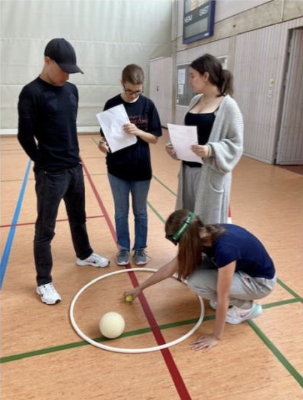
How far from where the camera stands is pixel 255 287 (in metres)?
1.80

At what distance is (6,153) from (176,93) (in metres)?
4.96

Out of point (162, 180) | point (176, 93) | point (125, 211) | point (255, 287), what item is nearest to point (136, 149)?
point (125, 211)

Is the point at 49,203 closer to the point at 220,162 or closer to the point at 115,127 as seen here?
the point at 115,127

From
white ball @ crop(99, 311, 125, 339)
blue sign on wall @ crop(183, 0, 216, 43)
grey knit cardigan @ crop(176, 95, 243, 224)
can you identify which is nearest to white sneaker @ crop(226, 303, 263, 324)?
grey knit cardigan @ crop(176, 95, 243, 224)

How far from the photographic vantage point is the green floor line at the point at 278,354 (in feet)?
5.21

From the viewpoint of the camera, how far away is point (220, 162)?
1871mm

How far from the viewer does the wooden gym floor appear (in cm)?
153

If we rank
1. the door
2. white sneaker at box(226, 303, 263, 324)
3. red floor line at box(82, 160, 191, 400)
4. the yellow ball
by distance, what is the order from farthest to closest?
the door → the yellow ball → white sneaker at box(226, 303, 263, 324) → red floor line at box(82, 160, 191, 400)

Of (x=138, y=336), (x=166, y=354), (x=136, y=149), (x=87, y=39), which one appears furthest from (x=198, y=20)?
(x=166, y=354)

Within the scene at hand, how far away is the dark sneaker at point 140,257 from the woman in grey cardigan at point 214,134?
0.74 m

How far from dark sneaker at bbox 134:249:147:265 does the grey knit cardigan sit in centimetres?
77

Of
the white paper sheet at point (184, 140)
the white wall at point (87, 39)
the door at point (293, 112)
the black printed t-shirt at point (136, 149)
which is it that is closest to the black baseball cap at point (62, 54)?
the black printed t-shirt at point (136, 149)

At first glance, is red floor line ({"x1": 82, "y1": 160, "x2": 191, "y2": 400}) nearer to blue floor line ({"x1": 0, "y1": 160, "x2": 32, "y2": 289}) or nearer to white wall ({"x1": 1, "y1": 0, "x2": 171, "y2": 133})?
blue floor line ({"x1": 0, "y1": 160, "x2": 32, "y2": 289})

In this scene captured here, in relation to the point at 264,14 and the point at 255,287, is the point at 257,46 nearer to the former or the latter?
the point at 264,14
